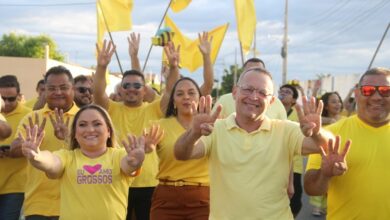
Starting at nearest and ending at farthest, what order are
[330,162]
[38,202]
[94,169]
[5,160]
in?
1. [330,162]
2. [94,169]
3. [38,202]
4. [5,160]

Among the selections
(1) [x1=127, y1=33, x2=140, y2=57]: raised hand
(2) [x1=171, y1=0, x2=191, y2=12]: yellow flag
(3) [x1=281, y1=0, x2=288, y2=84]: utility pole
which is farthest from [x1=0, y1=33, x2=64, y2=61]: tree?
(1) [x1=127, y1=33, x2=140, y2=57]: raised hand

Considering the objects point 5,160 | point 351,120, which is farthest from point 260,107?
point 5,160

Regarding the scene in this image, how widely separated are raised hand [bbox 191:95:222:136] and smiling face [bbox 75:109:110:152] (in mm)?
864

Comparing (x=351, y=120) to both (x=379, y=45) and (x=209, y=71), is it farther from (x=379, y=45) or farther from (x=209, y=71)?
(x=379, y=45)

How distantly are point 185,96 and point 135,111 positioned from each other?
111cm

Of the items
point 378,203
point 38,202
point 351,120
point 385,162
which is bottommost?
point 38,202

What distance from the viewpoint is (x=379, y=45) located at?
10820 mm

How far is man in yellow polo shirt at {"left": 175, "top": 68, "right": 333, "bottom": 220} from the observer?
354 centimetres

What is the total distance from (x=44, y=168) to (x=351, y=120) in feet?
7.04

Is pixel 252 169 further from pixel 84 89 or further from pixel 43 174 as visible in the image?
pixel 84 89

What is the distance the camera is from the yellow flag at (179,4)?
1011 centimetres

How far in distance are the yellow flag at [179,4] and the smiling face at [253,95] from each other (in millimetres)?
6649

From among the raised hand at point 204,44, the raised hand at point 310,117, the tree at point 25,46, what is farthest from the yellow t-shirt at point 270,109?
the tree at point 25,46

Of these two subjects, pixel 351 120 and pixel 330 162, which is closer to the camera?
pixel 330 162
